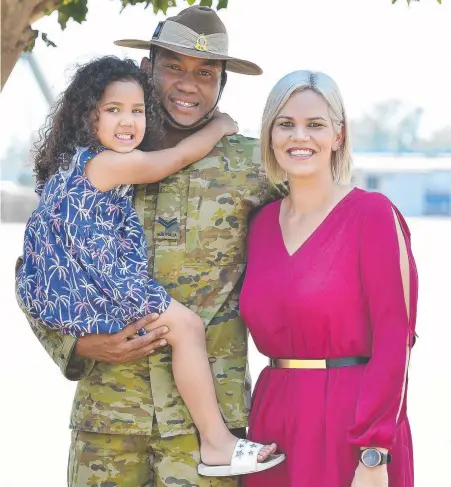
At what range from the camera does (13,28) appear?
396 cm

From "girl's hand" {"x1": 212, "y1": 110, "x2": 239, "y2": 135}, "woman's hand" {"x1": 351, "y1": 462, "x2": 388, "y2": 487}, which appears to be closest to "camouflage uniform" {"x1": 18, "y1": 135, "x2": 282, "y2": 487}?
"girl's hand" {"x1": 212, "y1": 110, "x2": 239, "y2": 135}

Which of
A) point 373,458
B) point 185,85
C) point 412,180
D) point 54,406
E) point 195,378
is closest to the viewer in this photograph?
point 373,458

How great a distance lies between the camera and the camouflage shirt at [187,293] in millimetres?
3857

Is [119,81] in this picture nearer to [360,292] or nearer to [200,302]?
[200,302]

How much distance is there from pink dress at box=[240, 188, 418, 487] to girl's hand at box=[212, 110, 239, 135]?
59cm

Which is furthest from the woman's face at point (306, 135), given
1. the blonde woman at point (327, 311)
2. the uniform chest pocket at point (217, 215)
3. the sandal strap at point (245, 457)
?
the sandal strap at point (245, 457)

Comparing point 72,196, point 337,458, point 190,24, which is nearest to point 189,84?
point 190,24

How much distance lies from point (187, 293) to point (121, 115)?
666 millimetres

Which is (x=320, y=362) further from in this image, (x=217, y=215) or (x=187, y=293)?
(x=217, y=215)

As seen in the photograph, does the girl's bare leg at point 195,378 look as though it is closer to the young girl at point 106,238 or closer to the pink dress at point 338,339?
the young girl at point 106,238

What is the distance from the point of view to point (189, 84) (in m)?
4.11

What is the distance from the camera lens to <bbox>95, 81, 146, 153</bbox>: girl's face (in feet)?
12.6

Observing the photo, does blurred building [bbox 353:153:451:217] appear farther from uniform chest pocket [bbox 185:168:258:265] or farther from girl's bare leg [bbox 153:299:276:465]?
girl's bare leg [bbox 153:299:276:465]

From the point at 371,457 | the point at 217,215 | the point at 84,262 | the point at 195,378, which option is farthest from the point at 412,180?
the point at 371,457
